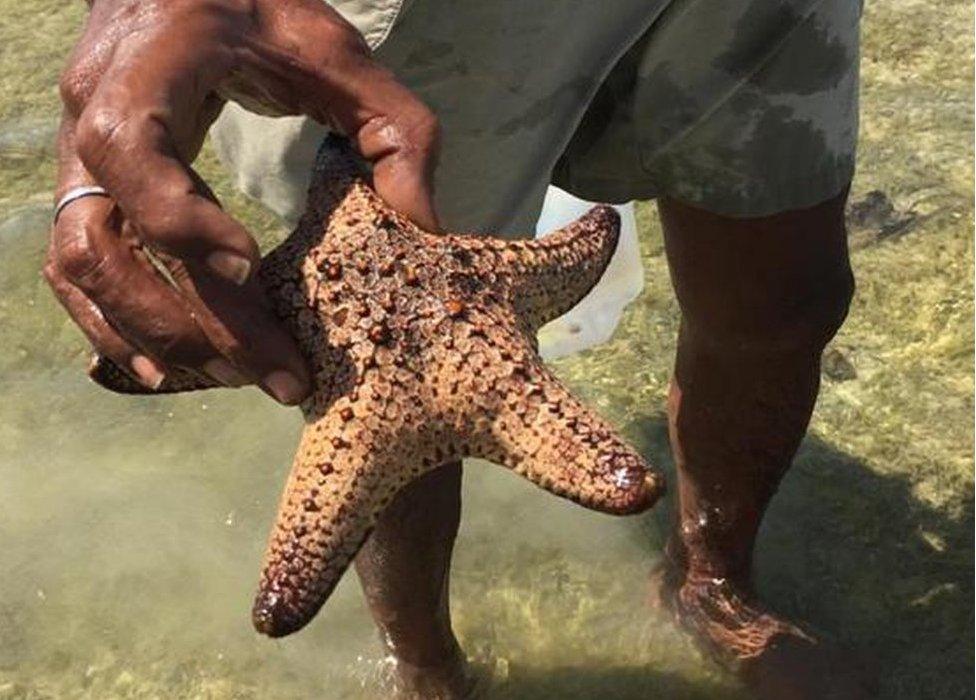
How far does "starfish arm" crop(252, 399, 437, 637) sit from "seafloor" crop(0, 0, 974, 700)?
143 cm

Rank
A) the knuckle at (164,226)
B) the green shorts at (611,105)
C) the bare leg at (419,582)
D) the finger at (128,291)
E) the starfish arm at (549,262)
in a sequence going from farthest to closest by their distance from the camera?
the bare leg at (419,582) → the green shorts at (611,105) → the starfish arm at (549,262) → the finger at (128,291) → the knuckle at (164,226)

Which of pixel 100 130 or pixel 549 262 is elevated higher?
pixel 100 130

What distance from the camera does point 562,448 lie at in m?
1.76

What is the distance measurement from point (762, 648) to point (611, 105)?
117 cm

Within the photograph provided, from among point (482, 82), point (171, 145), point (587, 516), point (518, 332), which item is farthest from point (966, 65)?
point (171, 145)

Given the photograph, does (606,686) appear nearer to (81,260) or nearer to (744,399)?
(744,399)

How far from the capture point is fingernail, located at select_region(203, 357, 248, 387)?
1.88 metres

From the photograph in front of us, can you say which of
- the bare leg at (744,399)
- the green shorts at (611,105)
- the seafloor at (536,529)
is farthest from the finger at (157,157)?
the seafloor at (536,529)

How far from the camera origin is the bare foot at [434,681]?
304 centimetres

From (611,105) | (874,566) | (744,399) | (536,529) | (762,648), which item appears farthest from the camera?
(536,529)

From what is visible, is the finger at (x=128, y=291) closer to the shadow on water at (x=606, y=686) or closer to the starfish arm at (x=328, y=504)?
the starfish arm at (x=328, y=504)

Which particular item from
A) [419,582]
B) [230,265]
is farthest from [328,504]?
[419,582]

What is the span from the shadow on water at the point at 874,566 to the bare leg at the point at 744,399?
5.8 inches

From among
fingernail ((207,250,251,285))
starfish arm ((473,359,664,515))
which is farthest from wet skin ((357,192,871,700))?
fingernail ((207,250,251,285))
